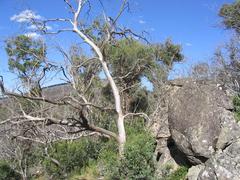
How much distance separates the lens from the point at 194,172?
11.3 m

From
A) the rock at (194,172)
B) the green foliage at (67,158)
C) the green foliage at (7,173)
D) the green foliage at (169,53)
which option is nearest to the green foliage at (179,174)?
the rock at (194,172)

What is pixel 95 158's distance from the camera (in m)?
17.4

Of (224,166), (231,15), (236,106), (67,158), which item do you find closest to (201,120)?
(236,106)

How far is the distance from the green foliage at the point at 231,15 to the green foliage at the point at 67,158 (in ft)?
29.8

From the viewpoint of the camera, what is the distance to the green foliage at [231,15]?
19.2 m

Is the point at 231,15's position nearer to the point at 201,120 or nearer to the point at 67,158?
the point at 201,120

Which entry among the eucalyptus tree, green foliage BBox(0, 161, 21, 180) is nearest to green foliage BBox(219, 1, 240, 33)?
the eucalyptus tree

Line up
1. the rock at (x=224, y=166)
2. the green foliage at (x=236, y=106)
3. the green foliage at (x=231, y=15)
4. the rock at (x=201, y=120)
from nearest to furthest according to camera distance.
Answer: the rock at (x=224, y=166) → the rock at (x=201, y=120) → the green foliage at (x=236, y=106) → the green foliage at (x=231, y=15)

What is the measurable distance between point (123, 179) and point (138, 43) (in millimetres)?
12830

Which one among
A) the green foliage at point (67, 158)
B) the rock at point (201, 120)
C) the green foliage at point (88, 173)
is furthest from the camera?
the green foliage at point (67, 158)

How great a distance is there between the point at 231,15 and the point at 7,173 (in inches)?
521

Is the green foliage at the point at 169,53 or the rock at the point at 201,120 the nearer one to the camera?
the rock at the point at 201,120

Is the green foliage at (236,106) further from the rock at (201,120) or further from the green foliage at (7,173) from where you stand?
the green foliage at (7,173)

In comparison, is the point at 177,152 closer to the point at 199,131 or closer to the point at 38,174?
the point at 199,131
